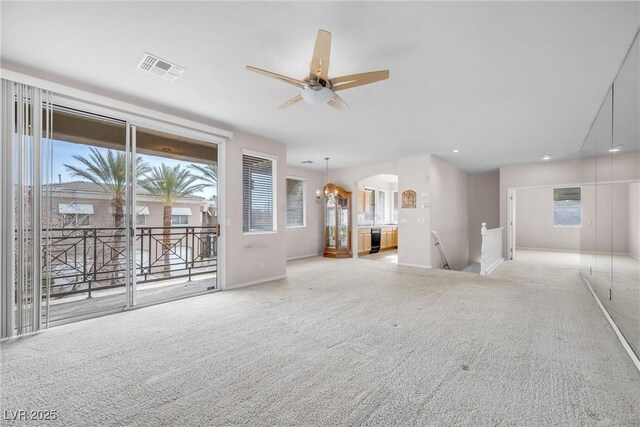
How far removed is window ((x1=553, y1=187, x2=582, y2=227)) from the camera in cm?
868

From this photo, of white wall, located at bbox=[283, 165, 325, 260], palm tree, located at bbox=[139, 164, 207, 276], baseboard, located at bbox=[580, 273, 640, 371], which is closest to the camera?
baseboard, located at bbox=[580, 273, 640, 371]

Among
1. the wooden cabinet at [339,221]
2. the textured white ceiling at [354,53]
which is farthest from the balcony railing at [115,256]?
the wooden cabinet at [339,221]

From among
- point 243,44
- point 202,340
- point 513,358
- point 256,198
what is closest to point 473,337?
point 513,358

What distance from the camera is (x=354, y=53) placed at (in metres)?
2.39

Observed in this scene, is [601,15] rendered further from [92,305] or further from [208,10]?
[92,305]

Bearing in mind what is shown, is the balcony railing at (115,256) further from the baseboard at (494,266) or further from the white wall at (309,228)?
the baseboard at (494,266)

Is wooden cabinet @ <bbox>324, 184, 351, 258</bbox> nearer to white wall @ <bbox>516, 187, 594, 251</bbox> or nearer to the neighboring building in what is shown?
the neighboring building

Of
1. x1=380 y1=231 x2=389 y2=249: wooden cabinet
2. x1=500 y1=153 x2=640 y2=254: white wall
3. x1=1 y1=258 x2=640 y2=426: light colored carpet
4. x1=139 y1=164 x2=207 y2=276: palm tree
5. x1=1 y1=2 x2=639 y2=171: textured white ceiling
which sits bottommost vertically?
x1=1 y1=258 x2=640 y2=426: light colored carpet

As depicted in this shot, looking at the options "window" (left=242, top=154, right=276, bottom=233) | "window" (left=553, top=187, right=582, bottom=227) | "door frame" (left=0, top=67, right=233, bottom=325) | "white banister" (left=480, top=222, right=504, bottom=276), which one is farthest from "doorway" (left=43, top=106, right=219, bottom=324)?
"window" (left=553, top=187, right=582, bottom=227)

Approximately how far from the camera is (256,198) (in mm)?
4980

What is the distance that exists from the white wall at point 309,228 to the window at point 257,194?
2.55 m

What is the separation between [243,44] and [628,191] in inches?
159

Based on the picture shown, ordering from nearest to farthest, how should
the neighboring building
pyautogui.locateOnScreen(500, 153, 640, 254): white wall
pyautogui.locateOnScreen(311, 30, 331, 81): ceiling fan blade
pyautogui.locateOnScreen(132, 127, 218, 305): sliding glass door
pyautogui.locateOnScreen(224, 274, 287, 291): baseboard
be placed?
pyautogui.locateOnScreen(311, 30, 331, 81): ceiling fan blade
the neighboring building
pyautogui.locateOnScreen(132, 127, 218, 305): sliding glass door
pyautogui.locateOnScreen(224, 274, 287, 291): baseboard
pyautogui.locateOnScreen(500, 153, 640, 254): white wall

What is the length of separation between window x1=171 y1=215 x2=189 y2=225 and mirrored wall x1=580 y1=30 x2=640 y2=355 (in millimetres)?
5407
